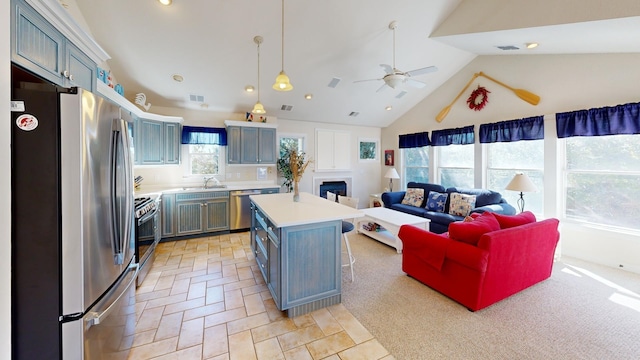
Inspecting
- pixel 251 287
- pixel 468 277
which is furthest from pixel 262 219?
pixel 468 277

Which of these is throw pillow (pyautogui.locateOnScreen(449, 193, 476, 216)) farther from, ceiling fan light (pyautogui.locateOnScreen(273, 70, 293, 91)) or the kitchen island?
ceiling fan light (pyautogui.locateOnScreen(273, 70, 293, 91))

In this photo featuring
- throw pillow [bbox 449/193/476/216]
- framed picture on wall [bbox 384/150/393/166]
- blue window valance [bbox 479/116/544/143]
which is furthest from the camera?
framed picture on wall [bbox 384/150/393/166]

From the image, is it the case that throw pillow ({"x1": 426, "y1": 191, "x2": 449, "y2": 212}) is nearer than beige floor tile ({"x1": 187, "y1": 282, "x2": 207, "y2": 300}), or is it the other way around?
beige floor tile ({"x1": 187, "y1": 282, "x2": 207, "y2": 300})

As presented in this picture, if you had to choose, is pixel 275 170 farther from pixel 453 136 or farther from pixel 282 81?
pixel 453 136

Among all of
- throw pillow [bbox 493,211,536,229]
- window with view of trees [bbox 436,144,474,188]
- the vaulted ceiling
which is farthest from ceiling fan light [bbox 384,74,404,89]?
window with view of trees [bbox 436,144,474,188]

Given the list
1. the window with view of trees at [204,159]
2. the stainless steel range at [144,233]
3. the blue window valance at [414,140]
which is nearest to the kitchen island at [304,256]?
the stainless steel range at [144,233]

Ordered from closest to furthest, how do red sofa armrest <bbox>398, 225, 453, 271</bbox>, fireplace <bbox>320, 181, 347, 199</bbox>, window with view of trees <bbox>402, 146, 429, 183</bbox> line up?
1. red sofa armrest <bbox>398, 225, 453, 271</bbox>
2. window with view of trees <bbox>402, 146, 429, 183</bbox>
3. fireplace <bbox>320, 181, 347, 199</bbox>

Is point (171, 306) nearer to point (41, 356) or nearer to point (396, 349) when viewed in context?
point (41, 356)

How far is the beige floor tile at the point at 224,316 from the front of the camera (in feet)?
7.39

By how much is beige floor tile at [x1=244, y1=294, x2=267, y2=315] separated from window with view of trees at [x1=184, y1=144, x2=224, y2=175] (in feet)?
11.5

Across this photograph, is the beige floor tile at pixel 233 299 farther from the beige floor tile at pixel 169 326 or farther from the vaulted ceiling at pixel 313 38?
the vaulted ceiling at pixel 313 38

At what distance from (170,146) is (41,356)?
4070 millimetres

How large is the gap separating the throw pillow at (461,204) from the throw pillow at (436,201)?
18cm

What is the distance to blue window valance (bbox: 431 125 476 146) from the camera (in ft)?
16.8
